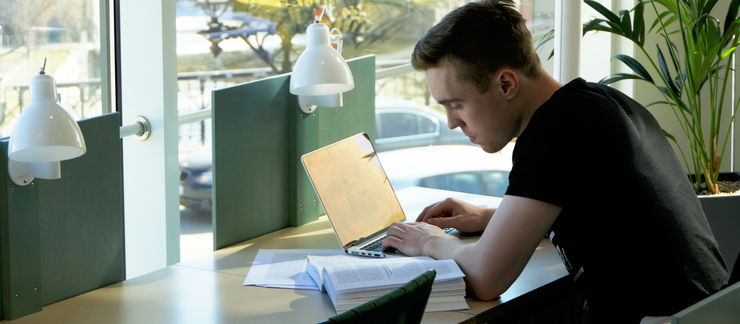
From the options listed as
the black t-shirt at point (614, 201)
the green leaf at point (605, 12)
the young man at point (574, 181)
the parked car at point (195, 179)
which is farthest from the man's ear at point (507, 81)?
the parked car at point (195, 179)

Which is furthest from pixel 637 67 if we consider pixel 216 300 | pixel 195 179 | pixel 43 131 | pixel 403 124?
pixel 195 179

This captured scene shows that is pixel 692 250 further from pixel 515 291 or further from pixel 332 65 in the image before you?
pixel 332 65

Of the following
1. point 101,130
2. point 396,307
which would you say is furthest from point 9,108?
point 396,307

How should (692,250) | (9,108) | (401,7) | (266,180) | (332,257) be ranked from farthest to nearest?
(401,7), (9,108), (266,180), (332,257), (692,250)

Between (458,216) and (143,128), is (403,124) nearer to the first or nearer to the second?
(143,128)

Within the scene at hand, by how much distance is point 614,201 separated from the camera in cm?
154

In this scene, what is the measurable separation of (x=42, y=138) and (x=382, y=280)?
69cm

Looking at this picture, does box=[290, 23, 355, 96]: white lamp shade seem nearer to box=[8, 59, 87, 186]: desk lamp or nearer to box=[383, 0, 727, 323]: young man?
box=[383, 0, 727, 323]: young man

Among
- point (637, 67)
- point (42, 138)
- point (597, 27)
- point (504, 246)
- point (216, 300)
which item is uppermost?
point (597, 27)

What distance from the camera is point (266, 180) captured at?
2.19 meters

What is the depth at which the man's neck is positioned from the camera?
1.67 metres

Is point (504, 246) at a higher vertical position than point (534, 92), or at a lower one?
lower

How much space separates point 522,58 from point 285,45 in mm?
3645

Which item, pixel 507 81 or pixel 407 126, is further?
pixel 407 126
